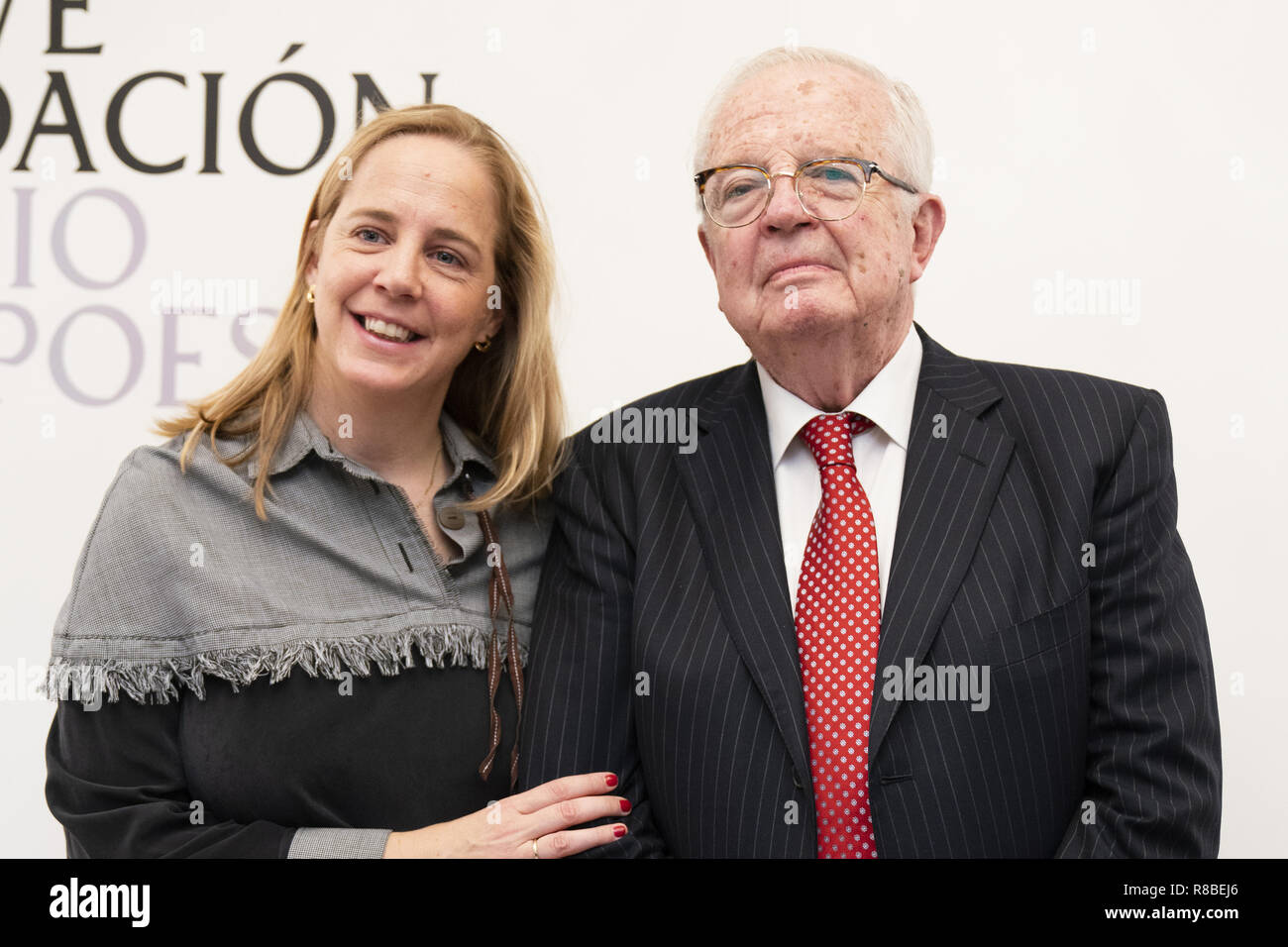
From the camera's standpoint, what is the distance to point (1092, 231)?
2.19m

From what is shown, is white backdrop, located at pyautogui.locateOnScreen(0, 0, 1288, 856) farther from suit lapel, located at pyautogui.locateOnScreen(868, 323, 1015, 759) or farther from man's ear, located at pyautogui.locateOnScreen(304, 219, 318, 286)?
suit lapel, located at pyautogui.locateOnScreen(868, 323, 1015, 759)

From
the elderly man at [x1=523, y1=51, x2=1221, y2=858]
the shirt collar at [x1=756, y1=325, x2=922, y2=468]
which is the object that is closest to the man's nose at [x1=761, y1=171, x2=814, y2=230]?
the elderly man at [x1=523, y1=51, x2=1221, y2=858]

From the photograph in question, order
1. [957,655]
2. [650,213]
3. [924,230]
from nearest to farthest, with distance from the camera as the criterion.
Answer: [957,655] < [924,230] < [650,213]

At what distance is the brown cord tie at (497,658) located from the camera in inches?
61.6

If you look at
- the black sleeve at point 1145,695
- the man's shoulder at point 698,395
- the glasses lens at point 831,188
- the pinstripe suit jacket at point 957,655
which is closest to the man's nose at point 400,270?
the man's shoulder at point 698,395

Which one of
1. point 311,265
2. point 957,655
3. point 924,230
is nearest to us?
point 957,655

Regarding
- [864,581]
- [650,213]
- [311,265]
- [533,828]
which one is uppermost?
[650,213]

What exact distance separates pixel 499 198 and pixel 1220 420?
1.40 metres

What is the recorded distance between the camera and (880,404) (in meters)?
1.52

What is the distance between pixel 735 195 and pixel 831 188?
0.41ft

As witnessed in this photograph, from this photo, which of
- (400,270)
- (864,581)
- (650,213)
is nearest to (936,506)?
(864,581)

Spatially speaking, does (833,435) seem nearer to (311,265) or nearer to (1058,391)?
(1058,391)

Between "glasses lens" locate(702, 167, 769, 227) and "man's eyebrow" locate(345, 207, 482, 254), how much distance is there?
36cm

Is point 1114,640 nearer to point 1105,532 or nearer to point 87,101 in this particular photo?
point 1105,532
